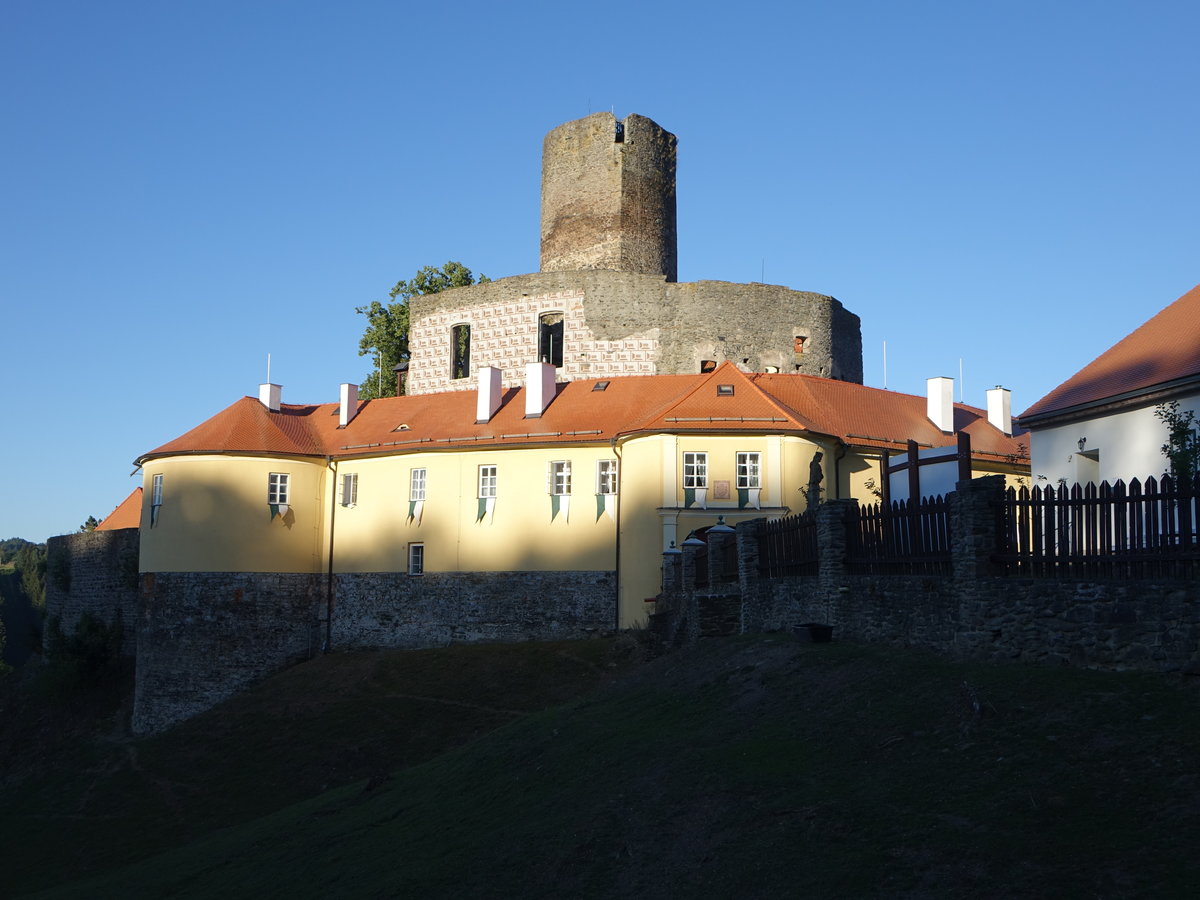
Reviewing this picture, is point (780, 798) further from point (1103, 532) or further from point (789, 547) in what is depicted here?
point (789, 547)

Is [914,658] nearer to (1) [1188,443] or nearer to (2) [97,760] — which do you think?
(1) [1188,443]

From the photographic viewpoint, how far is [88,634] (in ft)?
146

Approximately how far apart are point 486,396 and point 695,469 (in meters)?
8.97

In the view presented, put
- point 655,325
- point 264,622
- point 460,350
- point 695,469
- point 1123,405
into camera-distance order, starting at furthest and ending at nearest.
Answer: point 460,350
point 655,325
point 264,622
point 695,469
point 1123,405

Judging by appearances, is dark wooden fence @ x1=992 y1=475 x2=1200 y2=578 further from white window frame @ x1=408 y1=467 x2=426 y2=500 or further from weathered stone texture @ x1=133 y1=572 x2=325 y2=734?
weathered stone texture @ x1=133 y1=572 x2=325 y2=734

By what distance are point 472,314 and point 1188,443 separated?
32.3 meters

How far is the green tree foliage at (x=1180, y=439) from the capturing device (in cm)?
1978

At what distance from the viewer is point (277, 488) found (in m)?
40.5

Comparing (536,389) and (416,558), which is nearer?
(416,558)

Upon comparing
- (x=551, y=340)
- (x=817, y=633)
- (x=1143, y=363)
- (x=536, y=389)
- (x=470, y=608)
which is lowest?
(x=470, y=608)

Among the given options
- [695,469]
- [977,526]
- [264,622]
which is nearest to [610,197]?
[695,469]

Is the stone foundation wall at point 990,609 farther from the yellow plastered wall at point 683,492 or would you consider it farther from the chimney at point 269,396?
the chimney at point 269,396

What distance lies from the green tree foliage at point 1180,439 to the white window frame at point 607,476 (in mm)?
17087

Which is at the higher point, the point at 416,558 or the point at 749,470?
the point at 749,470
